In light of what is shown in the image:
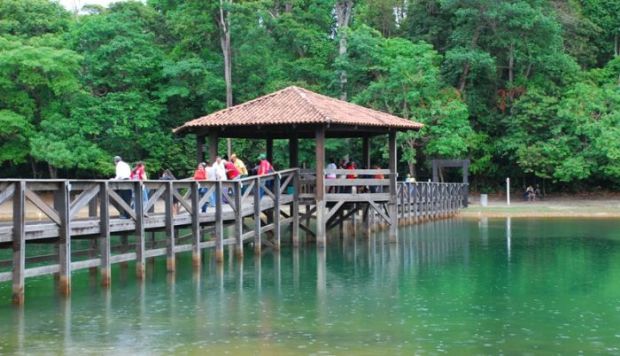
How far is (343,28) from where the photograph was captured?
1854 inches

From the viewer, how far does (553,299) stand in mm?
15992

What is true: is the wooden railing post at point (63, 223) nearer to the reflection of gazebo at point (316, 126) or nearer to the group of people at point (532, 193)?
the reflection of gazebo at point (316, 126)

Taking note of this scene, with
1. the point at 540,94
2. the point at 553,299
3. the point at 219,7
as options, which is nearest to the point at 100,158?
the point at 219,7

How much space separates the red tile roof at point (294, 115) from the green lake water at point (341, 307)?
11.5 feet

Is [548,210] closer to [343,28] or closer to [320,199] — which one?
[343,28]

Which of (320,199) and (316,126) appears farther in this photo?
(320,199)

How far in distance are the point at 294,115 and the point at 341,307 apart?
10.2 m

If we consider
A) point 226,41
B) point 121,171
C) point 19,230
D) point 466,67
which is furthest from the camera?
point 466,67

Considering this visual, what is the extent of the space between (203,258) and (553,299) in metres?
10.2

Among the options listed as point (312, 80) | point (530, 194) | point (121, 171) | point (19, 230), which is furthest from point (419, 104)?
point (19, 230)

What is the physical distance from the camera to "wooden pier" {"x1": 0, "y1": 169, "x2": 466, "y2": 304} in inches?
584

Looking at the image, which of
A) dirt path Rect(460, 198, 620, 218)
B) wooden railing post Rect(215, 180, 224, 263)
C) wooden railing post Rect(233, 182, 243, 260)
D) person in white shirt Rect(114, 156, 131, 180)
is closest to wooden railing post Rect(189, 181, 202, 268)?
wooden railing post Rect(215, 180, 224, 263)

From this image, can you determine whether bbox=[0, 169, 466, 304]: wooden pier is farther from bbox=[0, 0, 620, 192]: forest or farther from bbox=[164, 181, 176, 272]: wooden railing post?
bbox=[0, 0, 620, 192]: forest

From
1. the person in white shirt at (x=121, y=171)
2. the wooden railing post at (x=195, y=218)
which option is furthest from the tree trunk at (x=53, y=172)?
the wooden railing post at (x=195, y=218)
